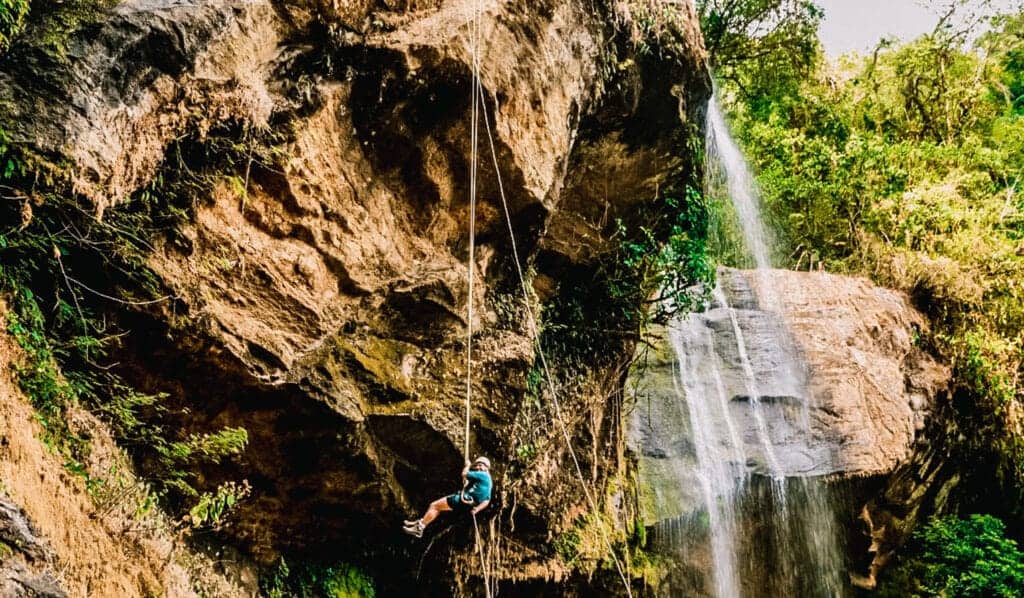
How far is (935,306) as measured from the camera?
12.0 metres

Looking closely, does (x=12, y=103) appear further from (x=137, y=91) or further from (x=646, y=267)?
(x=646, y=267)

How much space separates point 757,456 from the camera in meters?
9.88

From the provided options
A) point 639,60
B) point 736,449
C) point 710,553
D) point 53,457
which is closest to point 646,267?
point 639,60

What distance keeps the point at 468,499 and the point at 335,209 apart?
2707 millimetres

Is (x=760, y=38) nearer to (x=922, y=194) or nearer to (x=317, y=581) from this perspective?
(x=922, y=194)

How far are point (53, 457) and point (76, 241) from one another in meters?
1.29

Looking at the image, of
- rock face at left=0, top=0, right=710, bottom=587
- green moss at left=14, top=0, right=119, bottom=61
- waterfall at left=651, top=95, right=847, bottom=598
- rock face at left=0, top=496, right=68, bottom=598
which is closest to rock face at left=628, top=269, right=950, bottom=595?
waterfall at left=651, top=95, right=847, bottom=598

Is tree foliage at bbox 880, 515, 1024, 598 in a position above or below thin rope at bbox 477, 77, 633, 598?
below

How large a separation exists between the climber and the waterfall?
5.36m

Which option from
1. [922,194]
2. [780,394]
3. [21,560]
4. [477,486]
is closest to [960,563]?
[780,394]

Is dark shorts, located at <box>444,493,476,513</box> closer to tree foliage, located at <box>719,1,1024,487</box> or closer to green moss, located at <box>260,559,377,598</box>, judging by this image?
green moss, located at <box>260,559,377,598</box>

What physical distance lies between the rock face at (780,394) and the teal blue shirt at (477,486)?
15.8 feet

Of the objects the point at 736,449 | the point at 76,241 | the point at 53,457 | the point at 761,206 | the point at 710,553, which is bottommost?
the point at 710,553

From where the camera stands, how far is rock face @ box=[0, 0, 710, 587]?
4301 mm
